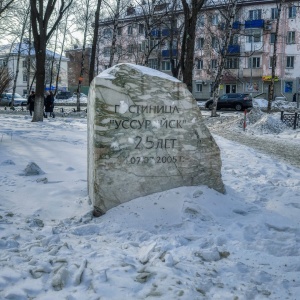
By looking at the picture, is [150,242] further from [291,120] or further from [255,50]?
[255,50]

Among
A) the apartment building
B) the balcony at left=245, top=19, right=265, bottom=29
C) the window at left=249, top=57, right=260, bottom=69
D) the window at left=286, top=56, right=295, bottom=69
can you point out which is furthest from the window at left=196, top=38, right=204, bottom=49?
the window at left=286, top=56, right=295, bottom=69

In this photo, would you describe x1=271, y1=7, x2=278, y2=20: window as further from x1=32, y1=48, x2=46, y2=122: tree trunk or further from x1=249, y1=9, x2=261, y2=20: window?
x1=32, y1=48, x2=46, y2=122: tree trunk

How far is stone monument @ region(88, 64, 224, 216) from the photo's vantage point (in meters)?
4.45

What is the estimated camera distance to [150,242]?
3635 millimetres

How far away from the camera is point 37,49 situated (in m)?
15.7

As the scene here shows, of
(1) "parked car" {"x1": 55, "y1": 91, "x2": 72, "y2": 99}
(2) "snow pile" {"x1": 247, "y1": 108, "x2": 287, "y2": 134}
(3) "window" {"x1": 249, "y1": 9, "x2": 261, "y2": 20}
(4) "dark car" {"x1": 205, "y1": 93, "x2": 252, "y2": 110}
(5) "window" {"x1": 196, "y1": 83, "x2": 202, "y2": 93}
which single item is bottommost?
(2) "snow pile" {"x1": 247, "y1": 108, "x2": 287, "y2": 134}

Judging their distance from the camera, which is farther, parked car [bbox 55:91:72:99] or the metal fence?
parked car [bbox 55:91:72:99]

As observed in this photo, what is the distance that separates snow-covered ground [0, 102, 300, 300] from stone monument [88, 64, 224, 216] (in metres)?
0.20

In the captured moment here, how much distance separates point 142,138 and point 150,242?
1.39 m

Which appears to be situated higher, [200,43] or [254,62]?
[200,43]

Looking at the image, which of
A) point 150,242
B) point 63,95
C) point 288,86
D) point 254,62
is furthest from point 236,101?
point 63,95

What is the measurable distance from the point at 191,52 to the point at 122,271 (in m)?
11.8

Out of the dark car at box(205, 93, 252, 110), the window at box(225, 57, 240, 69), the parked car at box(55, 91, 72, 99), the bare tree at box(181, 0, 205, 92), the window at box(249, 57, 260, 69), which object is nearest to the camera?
the bare tree at box(181, 0, 205, 92)

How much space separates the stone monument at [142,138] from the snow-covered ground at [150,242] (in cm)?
20
